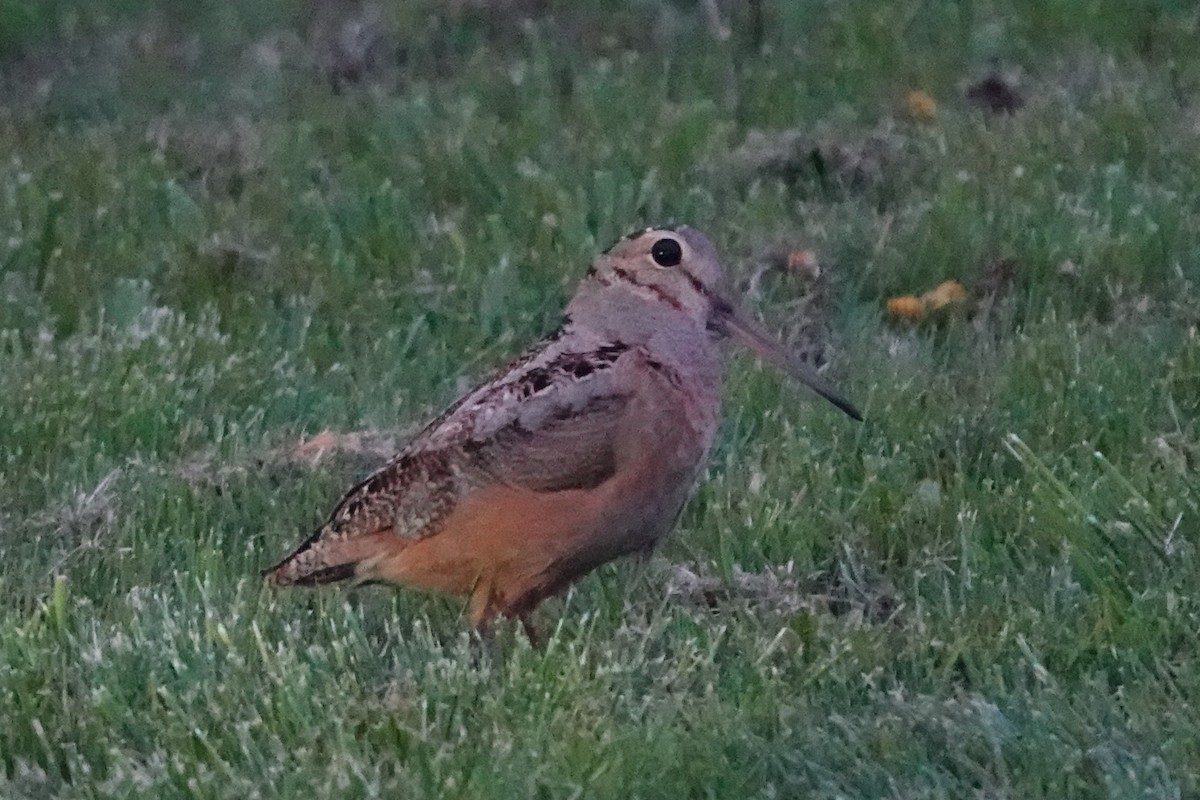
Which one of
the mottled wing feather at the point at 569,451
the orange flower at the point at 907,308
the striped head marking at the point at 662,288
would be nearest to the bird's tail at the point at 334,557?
the mottled wing feather at the point at 569,451

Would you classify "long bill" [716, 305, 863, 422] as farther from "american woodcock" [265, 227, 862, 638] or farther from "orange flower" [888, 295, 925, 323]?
"orange flower" [888, 295, 925, 323]

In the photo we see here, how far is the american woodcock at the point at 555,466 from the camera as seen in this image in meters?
4.67

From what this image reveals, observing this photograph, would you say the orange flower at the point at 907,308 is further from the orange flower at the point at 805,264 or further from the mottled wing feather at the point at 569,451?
the mottled wing feather at the point at 569,451

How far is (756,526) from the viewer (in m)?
5.32

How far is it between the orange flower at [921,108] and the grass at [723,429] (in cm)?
7

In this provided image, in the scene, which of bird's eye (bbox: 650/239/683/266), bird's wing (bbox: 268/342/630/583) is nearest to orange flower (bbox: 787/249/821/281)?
bird's eye (bbox: 650/239/683/266)

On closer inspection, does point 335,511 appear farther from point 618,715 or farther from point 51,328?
point 51,328

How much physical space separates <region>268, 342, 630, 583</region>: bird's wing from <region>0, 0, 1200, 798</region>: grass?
212 mm

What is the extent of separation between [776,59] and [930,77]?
0.81 metres

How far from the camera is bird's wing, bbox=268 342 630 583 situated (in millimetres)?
4699

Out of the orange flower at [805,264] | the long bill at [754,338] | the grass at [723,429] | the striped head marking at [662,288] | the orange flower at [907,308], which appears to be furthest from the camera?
the orange flower at [805,264]

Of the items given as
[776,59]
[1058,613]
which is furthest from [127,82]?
[1058,613]

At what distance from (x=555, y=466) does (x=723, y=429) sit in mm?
1516

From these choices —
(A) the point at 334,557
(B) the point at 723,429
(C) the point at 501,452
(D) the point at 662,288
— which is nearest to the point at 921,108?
(B) the point at 723,429
